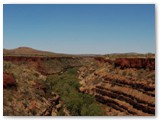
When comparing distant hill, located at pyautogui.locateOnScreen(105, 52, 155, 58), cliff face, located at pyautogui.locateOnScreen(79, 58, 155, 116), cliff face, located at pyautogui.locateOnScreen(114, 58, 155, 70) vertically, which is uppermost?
distant hill, located at pyautogui.locateOnScreen(105, 52, 155, 58)

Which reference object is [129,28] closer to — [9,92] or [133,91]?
[133,91]

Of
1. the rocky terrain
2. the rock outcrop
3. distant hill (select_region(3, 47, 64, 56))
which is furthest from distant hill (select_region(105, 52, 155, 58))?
the rock outcrop

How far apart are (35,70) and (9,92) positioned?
1.73ft

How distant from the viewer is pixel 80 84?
13562mm

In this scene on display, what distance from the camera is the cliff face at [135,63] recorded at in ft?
43.7

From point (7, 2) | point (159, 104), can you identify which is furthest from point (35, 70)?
point (159, 104)

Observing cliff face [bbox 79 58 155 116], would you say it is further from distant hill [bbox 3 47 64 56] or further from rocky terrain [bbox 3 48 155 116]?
distant hill [bbox 3 47 64 56]

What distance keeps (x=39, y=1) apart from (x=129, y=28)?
1.45 m

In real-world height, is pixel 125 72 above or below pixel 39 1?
below

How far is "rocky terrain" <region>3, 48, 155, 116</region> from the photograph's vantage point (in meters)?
13.3

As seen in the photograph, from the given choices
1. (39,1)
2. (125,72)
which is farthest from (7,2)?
(125,72)

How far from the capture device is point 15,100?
43.9ft

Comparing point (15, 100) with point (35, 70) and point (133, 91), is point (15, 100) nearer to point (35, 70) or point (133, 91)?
point (35, 70)

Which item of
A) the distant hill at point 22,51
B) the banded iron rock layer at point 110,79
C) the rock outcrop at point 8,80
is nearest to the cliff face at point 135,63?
the banded iron rock layer at point 110,79
